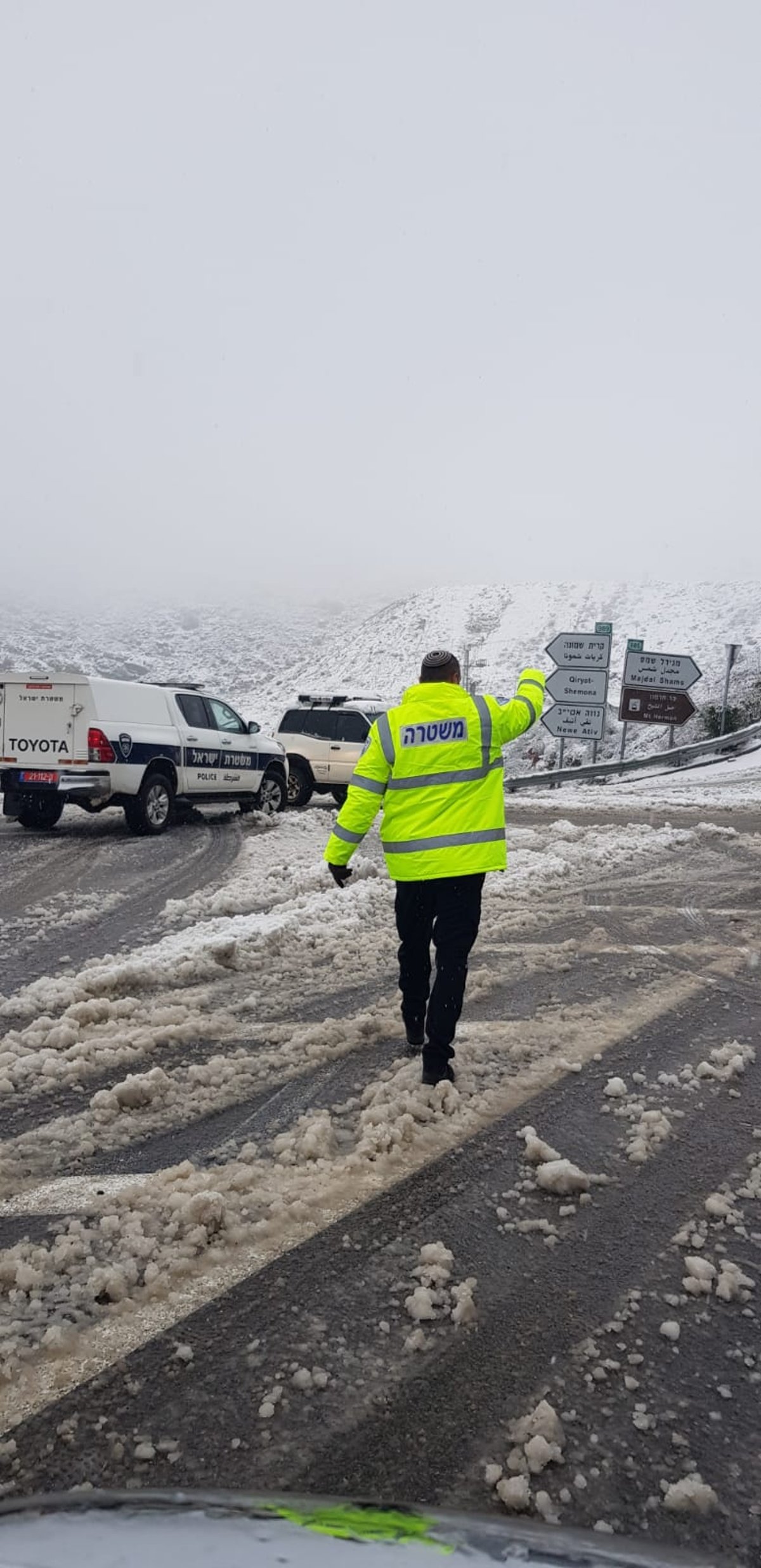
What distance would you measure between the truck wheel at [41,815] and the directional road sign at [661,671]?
16.9 metres

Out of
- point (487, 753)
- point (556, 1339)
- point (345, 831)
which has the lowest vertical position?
point (556, 1339)

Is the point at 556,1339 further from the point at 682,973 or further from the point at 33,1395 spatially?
the point at 682,973

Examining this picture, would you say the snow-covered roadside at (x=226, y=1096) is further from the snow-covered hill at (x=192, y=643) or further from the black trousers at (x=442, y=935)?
the snow-covered hill at (x=192, y=643)

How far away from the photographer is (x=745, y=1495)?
2035 mm

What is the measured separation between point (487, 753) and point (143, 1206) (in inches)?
93.5

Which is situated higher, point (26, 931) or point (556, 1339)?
point (556, 1339)

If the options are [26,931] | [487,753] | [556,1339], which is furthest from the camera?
[26,931]

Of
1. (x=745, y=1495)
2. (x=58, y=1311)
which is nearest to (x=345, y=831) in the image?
(x=58, y=1311)

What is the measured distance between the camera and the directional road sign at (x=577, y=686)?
24.1 m

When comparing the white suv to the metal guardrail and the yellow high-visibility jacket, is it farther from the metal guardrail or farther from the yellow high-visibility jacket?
the yellow high-visibility jacket

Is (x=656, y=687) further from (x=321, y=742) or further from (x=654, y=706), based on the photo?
(x=321, y=742)

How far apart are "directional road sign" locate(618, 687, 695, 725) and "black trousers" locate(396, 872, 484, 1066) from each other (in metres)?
21.8

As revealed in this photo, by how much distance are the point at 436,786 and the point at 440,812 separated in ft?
0.41

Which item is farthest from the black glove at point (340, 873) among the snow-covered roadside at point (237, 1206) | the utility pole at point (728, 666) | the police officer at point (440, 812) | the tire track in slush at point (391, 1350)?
the utility pole at point (728, 666)
